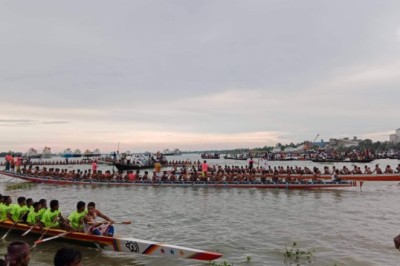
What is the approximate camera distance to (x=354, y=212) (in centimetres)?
2067

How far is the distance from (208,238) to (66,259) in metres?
11.2

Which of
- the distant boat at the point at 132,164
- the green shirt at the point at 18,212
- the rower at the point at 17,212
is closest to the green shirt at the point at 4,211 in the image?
the rower at the point at 17,212

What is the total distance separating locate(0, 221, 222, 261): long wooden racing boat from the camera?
10.5 metres

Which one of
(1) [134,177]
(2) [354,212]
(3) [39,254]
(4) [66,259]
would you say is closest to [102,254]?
(3) [39,254]

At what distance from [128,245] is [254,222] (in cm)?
830

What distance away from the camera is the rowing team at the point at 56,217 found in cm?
1269

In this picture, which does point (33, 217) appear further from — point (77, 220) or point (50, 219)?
point (77, 220)

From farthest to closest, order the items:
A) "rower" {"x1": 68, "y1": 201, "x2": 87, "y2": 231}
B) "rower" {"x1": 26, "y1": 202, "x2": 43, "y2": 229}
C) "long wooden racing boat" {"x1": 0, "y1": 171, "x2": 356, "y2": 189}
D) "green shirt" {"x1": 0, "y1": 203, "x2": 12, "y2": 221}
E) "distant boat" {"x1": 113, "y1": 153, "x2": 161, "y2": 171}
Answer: "distant boat" {"x1": 113, "y1": 153, "x2": 161, "y2": 171}, "long wooden racing boat" {"x1": 0, "y1": 171, "x2": 356, "y2": 189}, "green shirt" {"x1": 0, "y1": 203, "x2": 12, "y2": 221}, "rower" {"x1": 26, "y1": 202, "x2": 43, "y2": 229}, "rower" {"x1": 68, "y1": 201, "x2": 87, "y2": 231}

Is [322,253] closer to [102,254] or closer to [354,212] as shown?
[102,254]

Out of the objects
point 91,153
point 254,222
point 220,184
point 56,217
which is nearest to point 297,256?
point 254,222

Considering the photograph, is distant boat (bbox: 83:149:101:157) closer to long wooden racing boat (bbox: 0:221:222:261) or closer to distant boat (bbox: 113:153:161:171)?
distant boat (bbox: 113:153:161:171)

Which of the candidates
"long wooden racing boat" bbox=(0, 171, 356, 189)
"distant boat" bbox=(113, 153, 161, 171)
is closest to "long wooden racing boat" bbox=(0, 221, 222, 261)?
"long wooden racing boat" bbox=(0, 171, 356, 189)

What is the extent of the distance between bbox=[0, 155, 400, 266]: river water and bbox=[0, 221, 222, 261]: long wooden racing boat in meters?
0.41

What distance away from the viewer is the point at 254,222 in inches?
724
